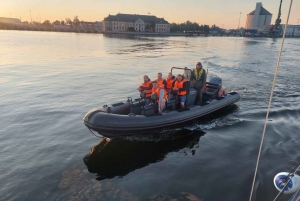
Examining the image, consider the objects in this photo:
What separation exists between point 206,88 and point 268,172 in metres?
5.09

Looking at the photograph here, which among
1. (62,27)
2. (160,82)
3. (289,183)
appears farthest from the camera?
(62,27)

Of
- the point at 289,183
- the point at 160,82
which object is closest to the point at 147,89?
the point at 160,82

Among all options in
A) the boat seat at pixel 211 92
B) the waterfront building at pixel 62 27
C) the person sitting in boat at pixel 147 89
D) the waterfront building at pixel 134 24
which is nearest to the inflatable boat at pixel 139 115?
the person sitting in boat at pixel 147 89

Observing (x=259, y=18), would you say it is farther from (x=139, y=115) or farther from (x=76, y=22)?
(x=139, y=115)

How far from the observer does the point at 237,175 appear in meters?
5.58

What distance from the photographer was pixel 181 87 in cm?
793

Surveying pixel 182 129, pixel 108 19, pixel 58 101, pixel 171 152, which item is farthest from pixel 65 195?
pixel 108 19

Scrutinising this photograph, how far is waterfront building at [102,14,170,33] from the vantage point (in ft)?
347

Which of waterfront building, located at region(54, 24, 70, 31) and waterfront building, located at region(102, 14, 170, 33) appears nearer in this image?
waterfront building, located at region(102, 14, 170, 33)

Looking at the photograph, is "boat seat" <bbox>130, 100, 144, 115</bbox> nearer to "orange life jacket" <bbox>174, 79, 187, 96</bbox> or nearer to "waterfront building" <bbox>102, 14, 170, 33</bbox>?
"orange life jacket" <bbox>174, 79, 187, 96</bbox>

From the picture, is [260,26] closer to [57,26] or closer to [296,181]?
[57,26]

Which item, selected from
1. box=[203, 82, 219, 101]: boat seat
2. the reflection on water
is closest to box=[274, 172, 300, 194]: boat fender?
the reflection on water

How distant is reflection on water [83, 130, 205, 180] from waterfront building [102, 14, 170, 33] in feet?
339

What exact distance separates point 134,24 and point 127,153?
351 ft
